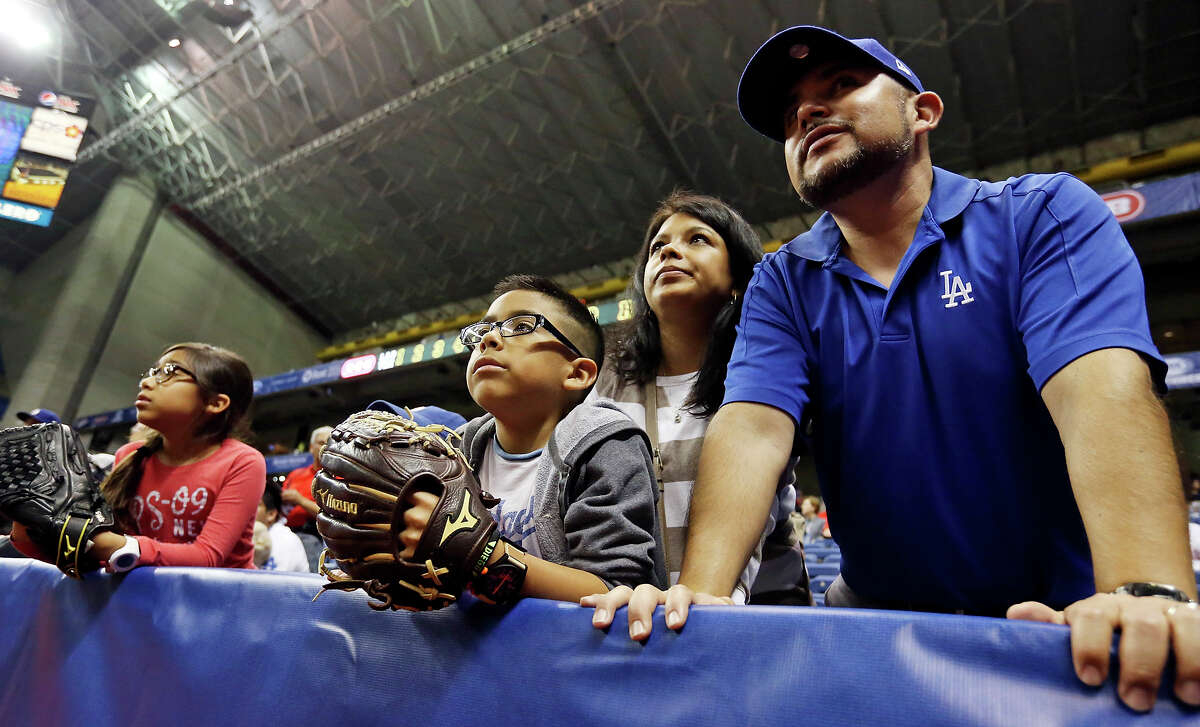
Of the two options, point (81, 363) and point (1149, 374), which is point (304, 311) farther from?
point (1149, 374)

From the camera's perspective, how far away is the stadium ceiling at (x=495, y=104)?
8.67 m

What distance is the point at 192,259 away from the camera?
15.3 metres

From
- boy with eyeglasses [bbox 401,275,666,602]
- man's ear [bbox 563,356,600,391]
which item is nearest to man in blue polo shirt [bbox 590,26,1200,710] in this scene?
boy with eyeglasses [bbox 401,275,666,602]

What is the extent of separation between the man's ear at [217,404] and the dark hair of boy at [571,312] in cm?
111

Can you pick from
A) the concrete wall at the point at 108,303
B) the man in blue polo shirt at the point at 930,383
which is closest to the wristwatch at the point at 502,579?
the man in blue polo shirt at the point at 930,383

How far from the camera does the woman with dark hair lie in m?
1.37

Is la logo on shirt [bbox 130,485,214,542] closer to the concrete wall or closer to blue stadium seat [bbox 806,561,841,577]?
blue stadium seat [bbox 806,561,841,577]

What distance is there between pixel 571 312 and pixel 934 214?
76cm

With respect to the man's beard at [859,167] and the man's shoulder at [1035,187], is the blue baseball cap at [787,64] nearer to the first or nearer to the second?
the man's beard at [859,167]

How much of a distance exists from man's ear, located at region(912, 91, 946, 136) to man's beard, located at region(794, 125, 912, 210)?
8 centimetres

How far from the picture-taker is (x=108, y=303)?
13.7 meters

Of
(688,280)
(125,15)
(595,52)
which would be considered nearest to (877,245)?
(688,280)

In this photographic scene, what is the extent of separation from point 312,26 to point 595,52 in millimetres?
4641

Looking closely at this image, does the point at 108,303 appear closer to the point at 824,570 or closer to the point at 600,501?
the point at 824,570
